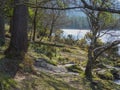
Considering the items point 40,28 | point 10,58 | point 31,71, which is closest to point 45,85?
point 31,71

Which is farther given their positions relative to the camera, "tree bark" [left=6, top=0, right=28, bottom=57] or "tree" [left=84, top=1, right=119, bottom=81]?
"tree" [left=84, top=1, right=119, bottom=81]

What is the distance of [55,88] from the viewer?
13.0m

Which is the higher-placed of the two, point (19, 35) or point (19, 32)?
point (19, 32)

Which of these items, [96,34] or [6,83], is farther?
[96,34]

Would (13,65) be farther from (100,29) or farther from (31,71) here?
(100,29)

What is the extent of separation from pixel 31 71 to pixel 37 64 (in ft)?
8.30

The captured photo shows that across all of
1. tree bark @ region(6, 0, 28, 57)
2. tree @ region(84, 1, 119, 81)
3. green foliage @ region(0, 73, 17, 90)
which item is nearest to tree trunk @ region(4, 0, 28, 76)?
tree bark @ region(6, 0, 28, 57)

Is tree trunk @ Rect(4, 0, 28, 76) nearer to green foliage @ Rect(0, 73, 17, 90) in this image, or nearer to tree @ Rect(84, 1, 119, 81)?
green foliage @ Rect(0, 73, 17, 90)

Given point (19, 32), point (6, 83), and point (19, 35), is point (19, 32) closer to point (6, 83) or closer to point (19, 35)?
point (19, 35)

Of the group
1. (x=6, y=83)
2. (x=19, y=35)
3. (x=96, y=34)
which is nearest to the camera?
(x=6, y=83)

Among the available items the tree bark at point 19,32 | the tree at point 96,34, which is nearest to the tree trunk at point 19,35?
the tree bark at point 19,32

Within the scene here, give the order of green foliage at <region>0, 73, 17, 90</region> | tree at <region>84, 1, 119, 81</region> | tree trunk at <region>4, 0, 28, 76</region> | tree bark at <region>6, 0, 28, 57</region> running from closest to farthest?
green foliage at <region>0, 73, 17, 90</region>, tree trunk at <region>4, 0, 28, 76</region>, tree bark at <region>6, 0, 28, 57</region>, tree at <region>84, 1, 119, 81</region>

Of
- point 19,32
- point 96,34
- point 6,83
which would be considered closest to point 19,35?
point 19,32

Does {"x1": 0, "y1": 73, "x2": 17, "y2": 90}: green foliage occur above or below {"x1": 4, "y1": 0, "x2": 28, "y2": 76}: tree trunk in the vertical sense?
below
